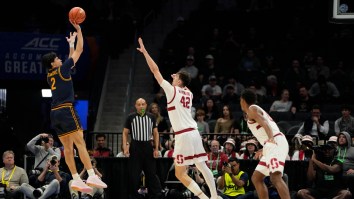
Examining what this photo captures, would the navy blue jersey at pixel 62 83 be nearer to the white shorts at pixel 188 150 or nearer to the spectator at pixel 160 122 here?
the white shorts at pixel 188 150

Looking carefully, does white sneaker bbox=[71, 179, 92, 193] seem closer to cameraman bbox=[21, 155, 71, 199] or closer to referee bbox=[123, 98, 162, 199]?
cameraman bbox=[21, 155, 71, 199]

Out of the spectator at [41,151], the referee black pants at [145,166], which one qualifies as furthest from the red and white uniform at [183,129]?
the spectator at [41,151]

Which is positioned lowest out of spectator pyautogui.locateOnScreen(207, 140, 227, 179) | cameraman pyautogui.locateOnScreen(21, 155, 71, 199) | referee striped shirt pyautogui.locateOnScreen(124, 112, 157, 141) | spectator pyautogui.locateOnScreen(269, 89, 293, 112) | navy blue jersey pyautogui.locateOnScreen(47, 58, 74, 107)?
cameraman pyautogui.locateOnScreen(21, 155, 71, 199)

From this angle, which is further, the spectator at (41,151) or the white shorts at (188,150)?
the spectator at (41,151)

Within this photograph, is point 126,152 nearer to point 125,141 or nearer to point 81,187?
point 125,141

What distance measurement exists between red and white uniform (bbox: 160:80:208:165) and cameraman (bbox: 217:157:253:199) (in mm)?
2787

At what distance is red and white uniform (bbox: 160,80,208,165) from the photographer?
14094mm

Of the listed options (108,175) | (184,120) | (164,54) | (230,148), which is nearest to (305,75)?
(164,54)

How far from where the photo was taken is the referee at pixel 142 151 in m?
17.1

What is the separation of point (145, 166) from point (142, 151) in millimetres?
307

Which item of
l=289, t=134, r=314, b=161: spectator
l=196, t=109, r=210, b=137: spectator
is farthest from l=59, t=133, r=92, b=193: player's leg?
l=196, t=109, r=210, b=137: spectator

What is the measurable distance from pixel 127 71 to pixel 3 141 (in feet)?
18.0

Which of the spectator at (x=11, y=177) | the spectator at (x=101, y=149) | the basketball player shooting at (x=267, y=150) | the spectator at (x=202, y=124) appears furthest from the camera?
the spectator at (x=202, y=124)

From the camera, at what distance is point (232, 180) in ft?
55.5
